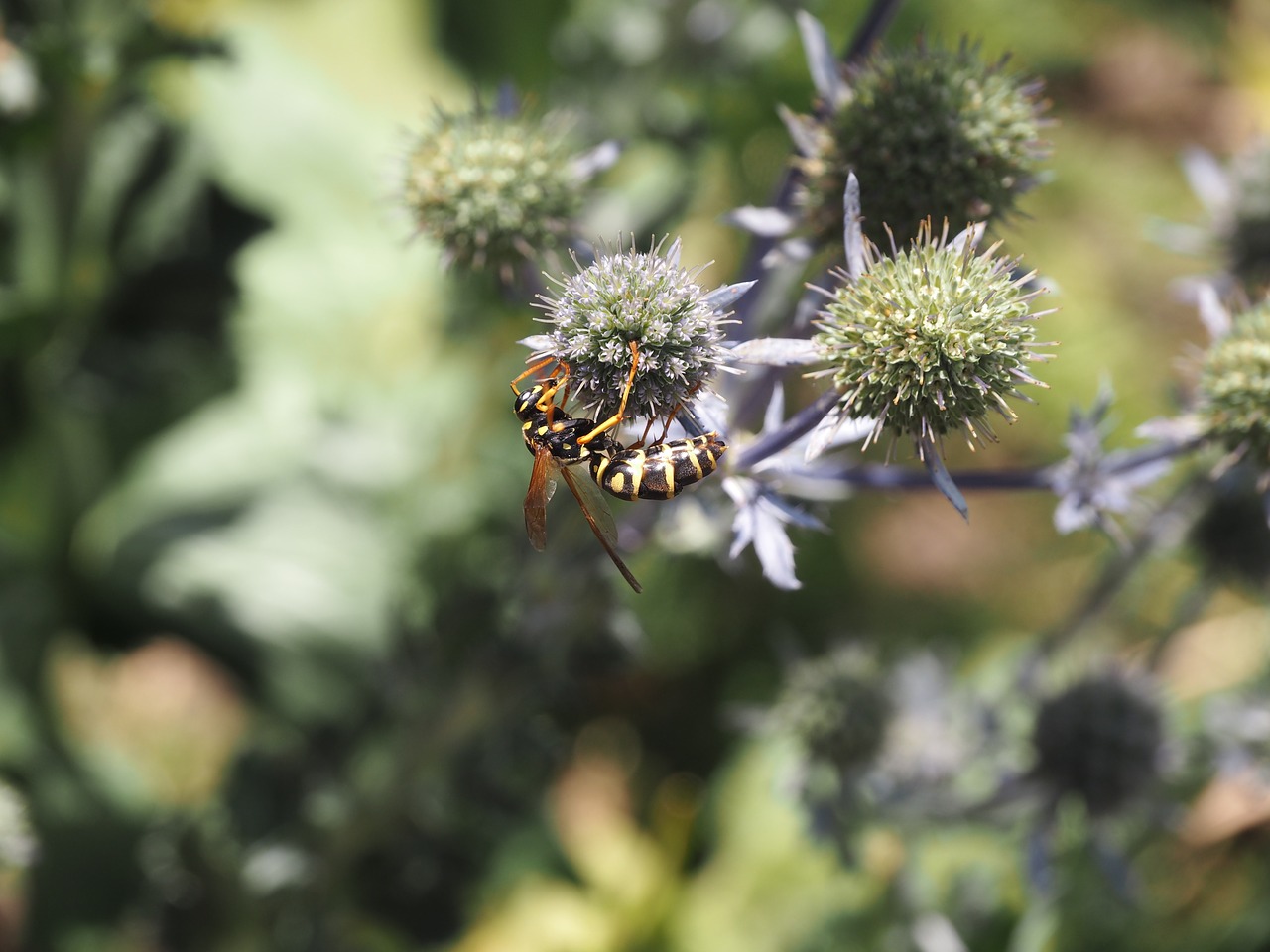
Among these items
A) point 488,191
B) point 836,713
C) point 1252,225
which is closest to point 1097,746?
point 836,713

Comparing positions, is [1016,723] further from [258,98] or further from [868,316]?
[258,98]

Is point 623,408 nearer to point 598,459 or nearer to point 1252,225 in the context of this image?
point 598,459

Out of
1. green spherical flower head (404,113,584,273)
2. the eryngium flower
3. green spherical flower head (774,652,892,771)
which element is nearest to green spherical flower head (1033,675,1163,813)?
green spherical flower head (774,652,892,771)

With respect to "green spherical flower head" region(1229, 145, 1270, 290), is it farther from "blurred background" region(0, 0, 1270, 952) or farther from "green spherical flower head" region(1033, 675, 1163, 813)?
"green spherical flower head" region(1033, 675, 1163, 813)

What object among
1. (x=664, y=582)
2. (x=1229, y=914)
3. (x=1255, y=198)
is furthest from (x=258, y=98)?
(x=1229, y=914)

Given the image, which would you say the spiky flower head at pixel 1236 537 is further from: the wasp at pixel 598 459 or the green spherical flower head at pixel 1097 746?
the wasp at pixel 598 459

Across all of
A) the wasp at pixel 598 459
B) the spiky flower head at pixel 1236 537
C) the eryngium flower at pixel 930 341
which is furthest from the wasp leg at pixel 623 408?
the spiky flower head at pixel 1236 537
